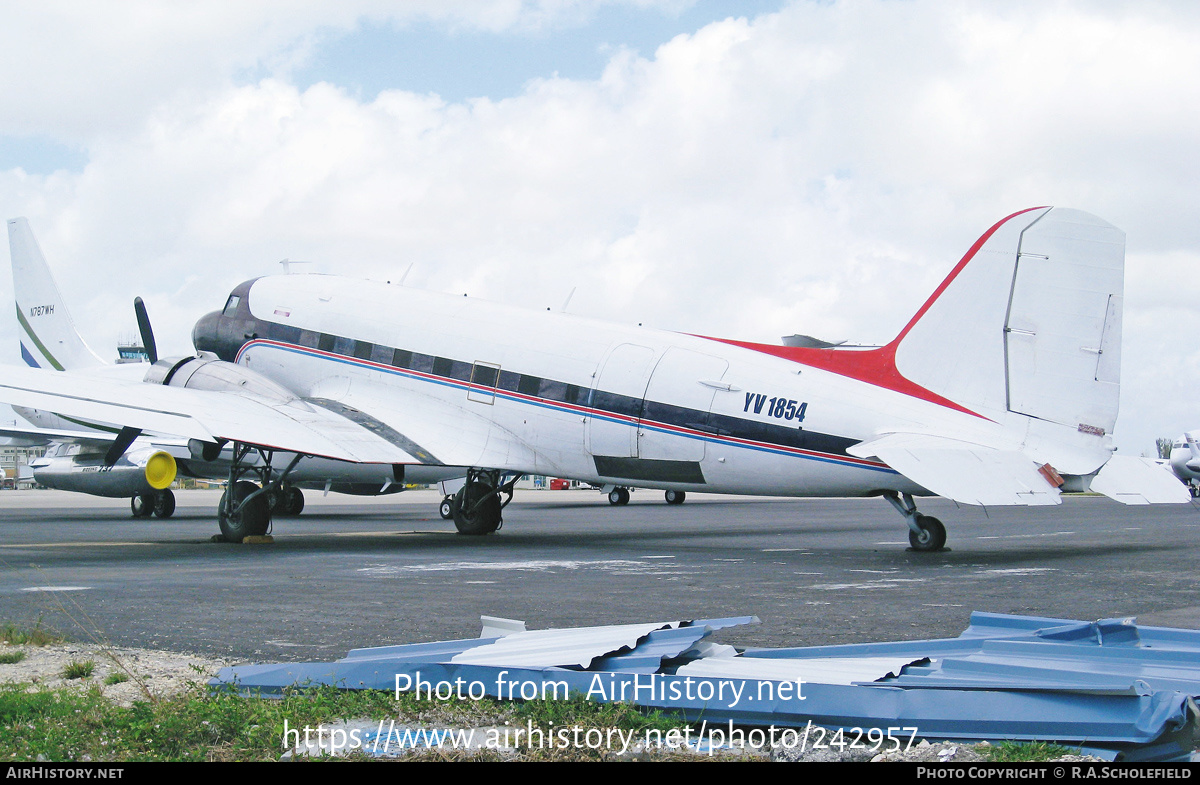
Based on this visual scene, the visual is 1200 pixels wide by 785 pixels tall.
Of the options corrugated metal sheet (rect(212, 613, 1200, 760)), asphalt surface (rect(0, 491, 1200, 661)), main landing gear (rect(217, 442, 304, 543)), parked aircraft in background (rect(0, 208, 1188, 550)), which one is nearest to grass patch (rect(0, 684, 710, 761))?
corrugated metal sheet (rect(212, 613, 1200, 760))

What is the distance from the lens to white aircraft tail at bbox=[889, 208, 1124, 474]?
1439cm

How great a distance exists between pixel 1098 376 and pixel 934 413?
2250 millimetres

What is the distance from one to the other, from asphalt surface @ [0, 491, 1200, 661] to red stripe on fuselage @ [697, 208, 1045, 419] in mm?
2416

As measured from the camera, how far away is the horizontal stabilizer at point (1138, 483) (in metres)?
14.5

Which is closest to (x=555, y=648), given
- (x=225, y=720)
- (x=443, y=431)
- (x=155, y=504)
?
(x=225, y=720)

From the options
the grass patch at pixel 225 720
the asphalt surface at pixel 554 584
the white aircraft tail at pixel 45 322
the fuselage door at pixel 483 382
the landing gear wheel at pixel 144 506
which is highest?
the white aircraft tail at pixel 45 322

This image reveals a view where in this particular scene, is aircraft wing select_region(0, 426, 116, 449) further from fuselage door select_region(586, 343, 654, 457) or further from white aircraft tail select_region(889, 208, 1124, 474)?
white aircraft tail select_region(889, 208, 1124, 474)

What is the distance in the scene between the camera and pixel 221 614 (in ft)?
30.0

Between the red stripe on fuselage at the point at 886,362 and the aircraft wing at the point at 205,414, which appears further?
the aircraft wing at the point at 205,414

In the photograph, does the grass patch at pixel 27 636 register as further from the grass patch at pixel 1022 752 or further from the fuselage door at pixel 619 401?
the fuselage door at pixel 619 401

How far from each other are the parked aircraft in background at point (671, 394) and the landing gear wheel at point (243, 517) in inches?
1.6

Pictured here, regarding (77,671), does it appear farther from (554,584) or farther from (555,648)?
(554,584)

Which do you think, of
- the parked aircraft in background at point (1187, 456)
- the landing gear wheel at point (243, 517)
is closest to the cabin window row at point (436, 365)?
the landing gear wheel at point (243, 517)
